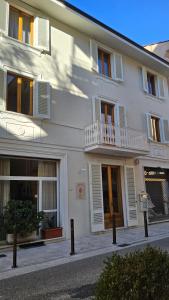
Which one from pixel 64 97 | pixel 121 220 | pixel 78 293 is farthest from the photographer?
pixel 121 220

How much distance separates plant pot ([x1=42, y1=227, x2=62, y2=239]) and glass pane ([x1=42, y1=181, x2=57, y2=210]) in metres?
0.80

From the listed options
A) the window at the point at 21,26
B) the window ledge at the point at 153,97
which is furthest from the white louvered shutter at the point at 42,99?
the window ledge at the point at 153,97

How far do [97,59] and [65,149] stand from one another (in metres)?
4.98

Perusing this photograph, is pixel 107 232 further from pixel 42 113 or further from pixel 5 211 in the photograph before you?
pixel 42 113

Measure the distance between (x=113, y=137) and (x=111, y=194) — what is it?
2.60 meters

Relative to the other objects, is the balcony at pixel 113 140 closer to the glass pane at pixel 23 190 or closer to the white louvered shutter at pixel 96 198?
the white louvered shutter at pixel 96 198

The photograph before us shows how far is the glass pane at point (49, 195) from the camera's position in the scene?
31.5 feet

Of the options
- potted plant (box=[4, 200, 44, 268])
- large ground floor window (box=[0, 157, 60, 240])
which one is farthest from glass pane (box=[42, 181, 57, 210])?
potted plant (box=[4, 200, 44, 268])

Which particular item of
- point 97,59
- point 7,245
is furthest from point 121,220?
point 97,59

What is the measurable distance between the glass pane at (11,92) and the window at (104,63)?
4.85 meters

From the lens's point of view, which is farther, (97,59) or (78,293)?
(97,59)

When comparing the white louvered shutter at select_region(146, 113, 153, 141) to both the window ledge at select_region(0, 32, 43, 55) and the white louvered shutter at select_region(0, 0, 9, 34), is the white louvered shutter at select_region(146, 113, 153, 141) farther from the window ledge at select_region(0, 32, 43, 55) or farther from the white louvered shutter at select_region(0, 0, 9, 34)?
the white louvered shutter at select_region(0, 0, 9, 34)

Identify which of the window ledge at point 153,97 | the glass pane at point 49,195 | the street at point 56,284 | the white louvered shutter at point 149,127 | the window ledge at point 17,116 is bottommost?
the street at point 56,284

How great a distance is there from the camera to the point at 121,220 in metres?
11.8
